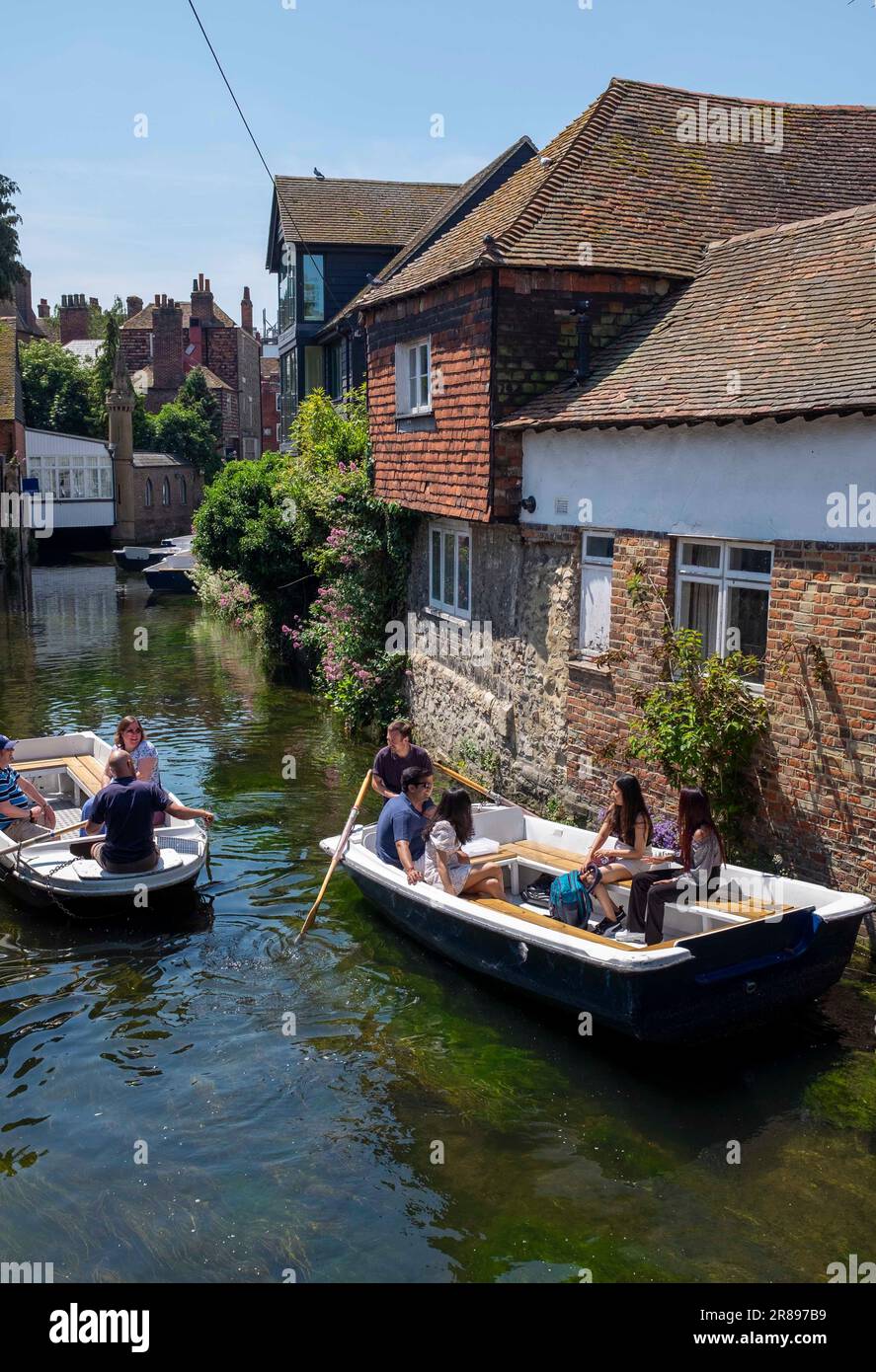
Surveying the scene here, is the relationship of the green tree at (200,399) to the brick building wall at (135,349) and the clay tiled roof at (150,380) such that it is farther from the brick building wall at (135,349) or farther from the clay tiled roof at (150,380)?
the brick building wall at (135,349)

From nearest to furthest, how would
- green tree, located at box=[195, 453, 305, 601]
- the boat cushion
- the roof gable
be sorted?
the boat cushion, green tree, located at box=[195, 453, 305, 601], the roof gable

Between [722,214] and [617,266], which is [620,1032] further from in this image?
[722,214]

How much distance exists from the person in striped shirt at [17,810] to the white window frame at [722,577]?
6.52 meters

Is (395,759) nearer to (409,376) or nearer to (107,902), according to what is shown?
(107,902)

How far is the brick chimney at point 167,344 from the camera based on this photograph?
221ft

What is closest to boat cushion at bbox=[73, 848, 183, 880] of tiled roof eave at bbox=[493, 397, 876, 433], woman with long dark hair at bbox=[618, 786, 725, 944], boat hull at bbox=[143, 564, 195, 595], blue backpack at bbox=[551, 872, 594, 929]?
blue backpack at bbox=[551, 872, 594, 929]

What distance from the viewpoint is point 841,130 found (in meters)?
17.2

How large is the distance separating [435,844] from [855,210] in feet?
25.8

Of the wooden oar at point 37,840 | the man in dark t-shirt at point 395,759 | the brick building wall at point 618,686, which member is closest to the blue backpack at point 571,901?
the brick building wall at point 618,686

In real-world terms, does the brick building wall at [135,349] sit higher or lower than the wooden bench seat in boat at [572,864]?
higher

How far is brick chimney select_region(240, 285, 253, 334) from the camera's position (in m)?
77.2

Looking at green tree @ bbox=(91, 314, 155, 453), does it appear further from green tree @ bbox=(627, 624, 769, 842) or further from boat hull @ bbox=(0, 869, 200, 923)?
green tree @ bbox=(627, 624, 769, 842)

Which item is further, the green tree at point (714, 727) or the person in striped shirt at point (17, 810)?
the person in striped shirt at point (17, 810)

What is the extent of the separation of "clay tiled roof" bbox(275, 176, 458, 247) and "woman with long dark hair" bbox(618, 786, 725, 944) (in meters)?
26.8
